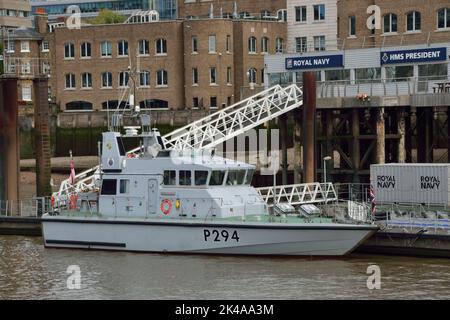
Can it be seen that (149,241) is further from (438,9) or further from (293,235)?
(438,9)

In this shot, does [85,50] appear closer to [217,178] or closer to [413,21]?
[413,21]

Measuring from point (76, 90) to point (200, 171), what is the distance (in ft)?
131

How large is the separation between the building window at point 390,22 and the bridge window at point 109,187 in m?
27.3

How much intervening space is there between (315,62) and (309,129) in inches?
418

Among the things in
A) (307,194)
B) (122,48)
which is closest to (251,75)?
(122,48)

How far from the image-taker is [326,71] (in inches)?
2239

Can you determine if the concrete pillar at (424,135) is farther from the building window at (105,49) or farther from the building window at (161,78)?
the building window at (105,49)

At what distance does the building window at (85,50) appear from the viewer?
7806cm

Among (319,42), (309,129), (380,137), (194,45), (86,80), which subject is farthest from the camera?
(86,80)

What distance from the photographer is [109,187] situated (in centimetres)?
4169
